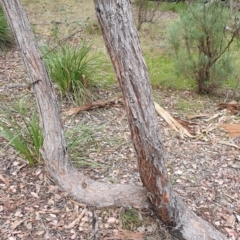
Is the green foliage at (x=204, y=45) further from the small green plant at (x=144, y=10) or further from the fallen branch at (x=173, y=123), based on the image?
the small green plant at (x=144, y=10)

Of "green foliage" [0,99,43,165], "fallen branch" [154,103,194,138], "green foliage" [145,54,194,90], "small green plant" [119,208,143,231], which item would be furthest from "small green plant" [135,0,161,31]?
"small green plant" [119,208,143,231]

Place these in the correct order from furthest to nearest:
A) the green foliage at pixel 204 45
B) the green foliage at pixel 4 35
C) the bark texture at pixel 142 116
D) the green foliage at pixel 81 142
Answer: the green foliage at pixel 4 35, the green foliage at pixel 204 45, the green foliage at pixel 81 142, the bark texture at pixel 142 116

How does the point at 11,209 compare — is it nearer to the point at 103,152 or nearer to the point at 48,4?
the point at 103,152

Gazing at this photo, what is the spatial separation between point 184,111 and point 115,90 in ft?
2.79

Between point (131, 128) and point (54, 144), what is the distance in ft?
2.48

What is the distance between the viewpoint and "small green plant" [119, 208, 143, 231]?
2.45 meters

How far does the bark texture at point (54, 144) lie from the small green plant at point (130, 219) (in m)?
0.05

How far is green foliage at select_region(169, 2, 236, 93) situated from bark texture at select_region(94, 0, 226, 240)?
2.65m

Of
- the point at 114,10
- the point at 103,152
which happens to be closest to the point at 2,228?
the point at 103,152

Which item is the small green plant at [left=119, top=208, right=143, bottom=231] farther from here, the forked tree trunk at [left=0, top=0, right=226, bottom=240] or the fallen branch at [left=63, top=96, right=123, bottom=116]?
the fallen branch at [left=63, top=96, right=123, bottom=116]

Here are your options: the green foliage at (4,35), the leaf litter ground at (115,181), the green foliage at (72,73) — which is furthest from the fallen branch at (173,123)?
the green foliage at (4,35)

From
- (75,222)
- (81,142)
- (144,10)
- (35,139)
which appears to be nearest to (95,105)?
(81,142)

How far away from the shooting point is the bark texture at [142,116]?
6.04ft

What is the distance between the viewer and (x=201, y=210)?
2.70 metres
